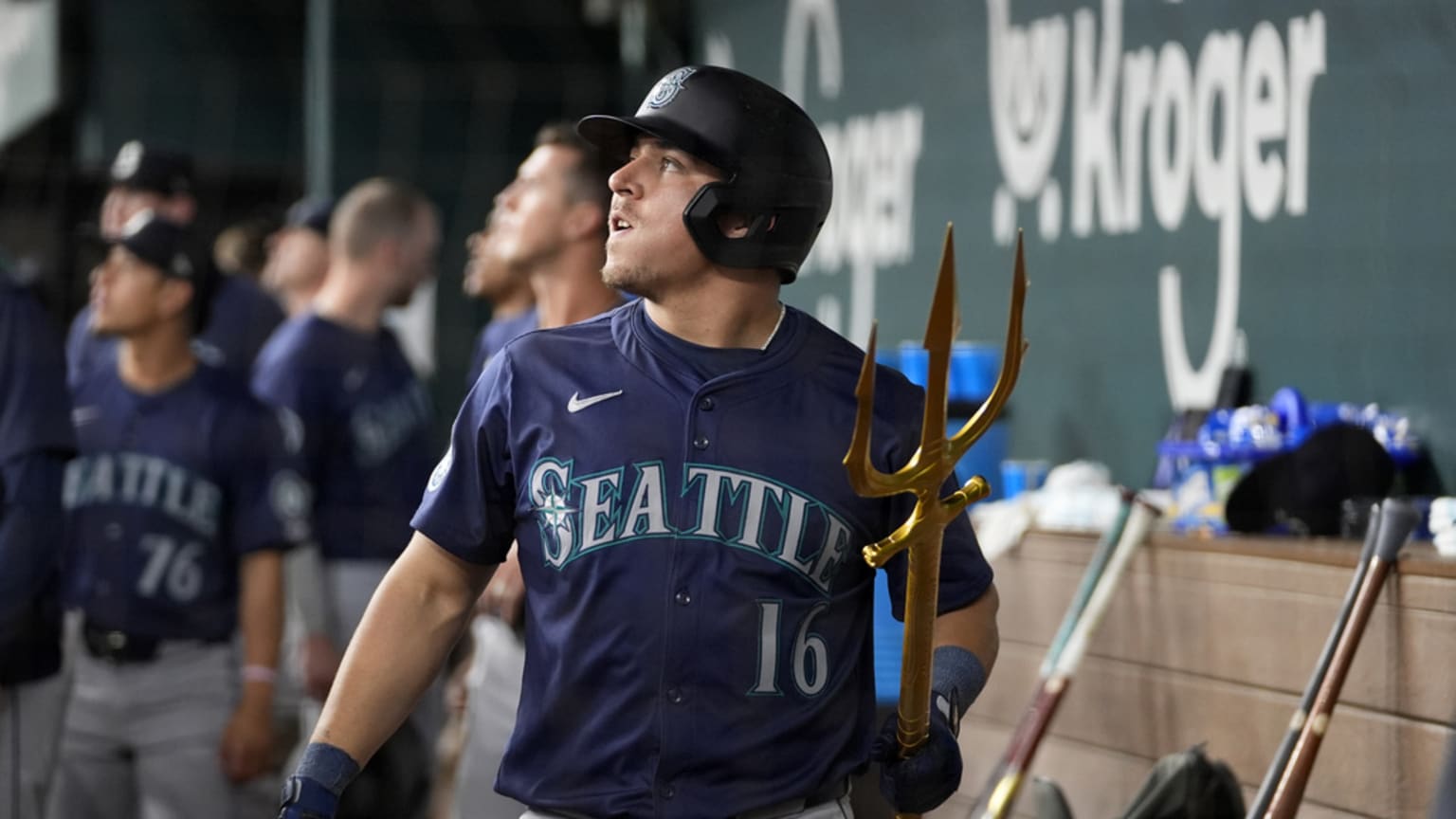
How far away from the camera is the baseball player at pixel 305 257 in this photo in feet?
28.5

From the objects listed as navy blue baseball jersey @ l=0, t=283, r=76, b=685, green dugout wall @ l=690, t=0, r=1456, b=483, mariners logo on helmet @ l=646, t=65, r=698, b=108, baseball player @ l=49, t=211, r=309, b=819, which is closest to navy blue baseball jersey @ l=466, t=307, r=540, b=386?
baseball player @ l=49, t=211, r=309, b=819

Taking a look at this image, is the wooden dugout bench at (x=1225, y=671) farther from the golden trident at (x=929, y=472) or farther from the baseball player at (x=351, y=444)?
the baseball player at (x=351, y=444)

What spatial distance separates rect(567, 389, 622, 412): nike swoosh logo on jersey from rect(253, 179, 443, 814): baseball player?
3493 mm

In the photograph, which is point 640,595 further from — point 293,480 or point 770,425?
point 293,480

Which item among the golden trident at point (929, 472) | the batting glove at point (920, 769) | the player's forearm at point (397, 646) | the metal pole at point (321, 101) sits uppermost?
the metal pole at point (321, 101)

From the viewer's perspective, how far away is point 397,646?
2775 mm

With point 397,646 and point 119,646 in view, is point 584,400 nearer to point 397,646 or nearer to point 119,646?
point 397,646

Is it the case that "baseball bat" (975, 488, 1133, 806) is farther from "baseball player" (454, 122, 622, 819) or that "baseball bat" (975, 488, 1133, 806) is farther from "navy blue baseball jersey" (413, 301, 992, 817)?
"navy blue baseball jersey" (413, 301, 992, 817)

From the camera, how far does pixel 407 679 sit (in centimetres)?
279

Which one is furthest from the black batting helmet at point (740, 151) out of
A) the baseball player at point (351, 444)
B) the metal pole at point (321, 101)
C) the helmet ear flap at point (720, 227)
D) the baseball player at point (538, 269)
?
the metal pole at point (321, 101)

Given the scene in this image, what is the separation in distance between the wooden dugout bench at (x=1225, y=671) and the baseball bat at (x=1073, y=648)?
64 millimetres

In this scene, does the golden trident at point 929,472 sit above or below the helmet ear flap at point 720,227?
below

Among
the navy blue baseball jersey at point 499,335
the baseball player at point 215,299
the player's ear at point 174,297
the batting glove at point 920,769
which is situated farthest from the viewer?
the baseball player at point 215,299

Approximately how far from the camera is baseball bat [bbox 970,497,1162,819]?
4.71 metres
